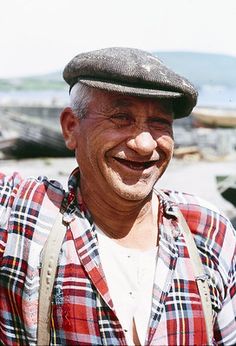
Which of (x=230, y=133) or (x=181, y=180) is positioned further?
(x=230, y=133)

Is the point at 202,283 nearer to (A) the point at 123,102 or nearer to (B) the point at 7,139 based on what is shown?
(A) the point at 123,102

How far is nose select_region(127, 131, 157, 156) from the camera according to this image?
4.46ft

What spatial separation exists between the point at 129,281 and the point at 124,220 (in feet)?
0.76

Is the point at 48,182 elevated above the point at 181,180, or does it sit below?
above

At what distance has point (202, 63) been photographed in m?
10.6

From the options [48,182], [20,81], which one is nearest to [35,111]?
[20,81]

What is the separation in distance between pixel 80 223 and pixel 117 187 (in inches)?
7.4

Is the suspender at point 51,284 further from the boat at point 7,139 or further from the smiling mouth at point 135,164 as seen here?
the boat at point 7,139

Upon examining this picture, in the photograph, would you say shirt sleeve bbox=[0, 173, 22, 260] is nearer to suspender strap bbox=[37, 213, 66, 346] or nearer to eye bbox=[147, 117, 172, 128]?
suspender strap bbox=[37, 213, 66, 346]

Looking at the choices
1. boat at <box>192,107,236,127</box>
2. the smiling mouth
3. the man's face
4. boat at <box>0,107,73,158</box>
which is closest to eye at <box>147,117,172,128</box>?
the man's face

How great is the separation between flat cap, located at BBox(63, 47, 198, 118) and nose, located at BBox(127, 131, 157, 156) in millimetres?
126

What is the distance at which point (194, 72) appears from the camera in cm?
1071

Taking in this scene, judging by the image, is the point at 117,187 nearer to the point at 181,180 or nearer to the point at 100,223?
the point at 100,223

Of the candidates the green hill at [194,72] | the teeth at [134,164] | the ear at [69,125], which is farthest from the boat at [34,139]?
the teeth at [134,164]
